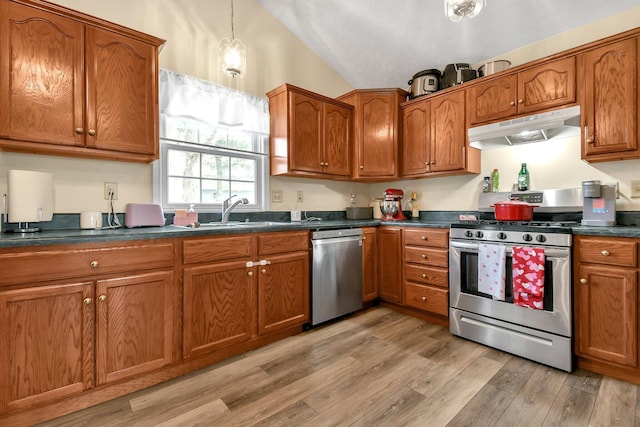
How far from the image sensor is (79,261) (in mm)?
1511

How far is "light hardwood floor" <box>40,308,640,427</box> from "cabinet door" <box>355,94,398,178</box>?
1.81m

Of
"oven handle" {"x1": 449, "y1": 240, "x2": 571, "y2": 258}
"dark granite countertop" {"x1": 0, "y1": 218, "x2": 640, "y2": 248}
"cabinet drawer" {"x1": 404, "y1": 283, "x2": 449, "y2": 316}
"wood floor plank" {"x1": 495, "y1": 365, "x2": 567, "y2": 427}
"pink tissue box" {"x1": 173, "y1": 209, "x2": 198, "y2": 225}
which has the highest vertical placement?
"pink tissue box" {"x1": 173, "y1": 209, "x2": 198, "y2": 225}

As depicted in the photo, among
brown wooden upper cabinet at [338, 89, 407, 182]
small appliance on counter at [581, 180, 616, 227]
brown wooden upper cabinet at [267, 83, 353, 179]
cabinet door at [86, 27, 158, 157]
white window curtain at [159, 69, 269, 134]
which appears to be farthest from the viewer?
brown wooden upper cabinet at [338, 89, 407, 182]

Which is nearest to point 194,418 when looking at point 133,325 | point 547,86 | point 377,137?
point 133,325

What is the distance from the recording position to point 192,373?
74.4 inches

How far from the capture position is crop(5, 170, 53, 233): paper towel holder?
1687 millimetres

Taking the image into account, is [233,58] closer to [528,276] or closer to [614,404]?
[528,276]

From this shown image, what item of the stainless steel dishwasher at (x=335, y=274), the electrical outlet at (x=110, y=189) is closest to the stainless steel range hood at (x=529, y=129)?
the stainless steel dishwasher at (x=335, y=274)

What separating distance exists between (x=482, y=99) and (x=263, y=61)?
2.09m

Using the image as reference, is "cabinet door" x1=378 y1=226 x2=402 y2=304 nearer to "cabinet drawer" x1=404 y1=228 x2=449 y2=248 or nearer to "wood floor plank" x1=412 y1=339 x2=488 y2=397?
"cabinet drawer" x1=404 y1=228 x2=449 y2=248

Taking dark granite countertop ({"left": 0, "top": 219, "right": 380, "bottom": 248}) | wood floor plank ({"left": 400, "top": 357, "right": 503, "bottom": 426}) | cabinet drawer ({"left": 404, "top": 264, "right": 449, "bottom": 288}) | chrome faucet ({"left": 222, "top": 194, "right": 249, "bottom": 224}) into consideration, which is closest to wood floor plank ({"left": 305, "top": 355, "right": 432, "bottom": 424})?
wood floor plank ({"left": 400, "top": 357, "right": 503, "bottom": 426})

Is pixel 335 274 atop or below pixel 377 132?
below

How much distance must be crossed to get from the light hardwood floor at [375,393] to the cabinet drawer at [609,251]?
27.9 inches

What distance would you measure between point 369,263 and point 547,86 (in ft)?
6.74
